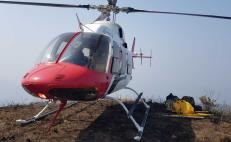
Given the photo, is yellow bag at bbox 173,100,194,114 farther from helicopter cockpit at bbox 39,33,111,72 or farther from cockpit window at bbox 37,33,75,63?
cockpit window at bbox 37,33,75,63

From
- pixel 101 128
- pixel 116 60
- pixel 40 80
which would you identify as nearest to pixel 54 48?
pixel 40 80

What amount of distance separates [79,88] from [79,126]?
264 centimetres

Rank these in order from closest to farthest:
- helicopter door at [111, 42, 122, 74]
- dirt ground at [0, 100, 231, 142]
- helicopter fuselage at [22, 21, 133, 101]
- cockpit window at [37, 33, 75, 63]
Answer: helicopter fuselage at [22, 21, 133, 101]
cockpit window at [37, 33, 75, 63]
dirt ground at [0, 100, 231, 142]
helicopter door at [111, 42, 122, 74]

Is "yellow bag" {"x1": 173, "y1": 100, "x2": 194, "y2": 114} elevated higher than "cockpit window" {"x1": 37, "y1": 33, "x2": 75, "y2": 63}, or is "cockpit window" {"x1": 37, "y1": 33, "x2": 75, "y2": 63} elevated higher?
"cockpit window" {"x1": 37, "y1": 33, "x2": 75, "y2": 63}

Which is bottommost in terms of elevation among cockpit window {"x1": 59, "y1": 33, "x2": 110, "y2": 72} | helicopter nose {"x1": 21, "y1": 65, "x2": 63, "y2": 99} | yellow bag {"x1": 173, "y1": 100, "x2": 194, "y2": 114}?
yellow bag {"x1": 173, "y1": 100, "x2": 194, "y2": 114}

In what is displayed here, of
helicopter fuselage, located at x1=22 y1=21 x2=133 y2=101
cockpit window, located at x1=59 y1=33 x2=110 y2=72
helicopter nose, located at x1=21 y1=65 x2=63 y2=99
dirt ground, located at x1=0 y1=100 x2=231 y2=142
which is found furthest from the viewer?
dirt ground, located at x1=0 y1=100 x2=231 y2=142

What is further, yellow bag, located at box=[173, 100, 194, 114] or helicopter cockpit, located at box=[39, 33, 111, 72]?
yellow bag, located at box=[173, 100, 194, 114]

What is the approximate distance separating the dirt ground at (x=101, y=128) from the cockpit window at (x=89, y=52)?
1927 mm

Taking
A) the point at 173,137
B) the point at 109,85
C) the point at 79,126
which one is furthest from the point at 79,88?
the point at 173,137

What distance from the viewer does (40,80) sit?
29.1 feet

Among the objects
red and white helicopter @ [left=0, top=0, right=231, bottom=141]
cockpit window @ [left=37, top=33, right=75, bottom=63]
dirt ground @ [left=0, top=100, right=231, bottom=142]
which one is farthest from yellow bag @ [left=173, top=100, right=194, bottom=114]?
cockpit window @ [left=37, top=33, right=75, bottom=63]

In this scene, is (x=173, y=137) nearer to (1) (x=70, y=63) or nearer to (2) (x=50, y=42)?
(1) (x=70, y=63)

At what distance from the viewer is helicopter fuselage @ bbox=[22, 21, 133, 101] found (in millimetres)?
8984

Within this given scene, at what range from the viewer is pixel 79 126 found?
37.7ft
